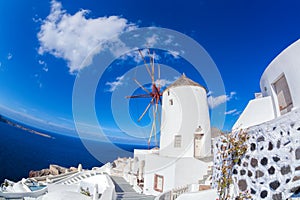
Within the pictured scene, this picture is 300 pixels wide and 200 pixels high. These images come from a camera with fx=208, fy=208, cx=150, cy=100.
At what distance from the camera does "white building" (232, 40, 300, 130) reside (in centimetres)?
608

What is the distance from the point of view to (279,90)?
7.95m

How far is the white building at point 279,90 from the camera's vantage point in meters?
6.08

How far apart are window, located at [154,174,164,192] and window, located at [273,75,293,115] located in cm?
638

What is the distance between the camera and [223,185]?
586 centimetres

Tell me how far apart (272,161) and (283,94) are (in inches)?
164

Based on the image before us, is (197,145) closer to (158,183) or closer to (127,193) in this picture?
(158,183)

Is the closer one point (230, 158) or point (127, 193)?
point (230, 158)

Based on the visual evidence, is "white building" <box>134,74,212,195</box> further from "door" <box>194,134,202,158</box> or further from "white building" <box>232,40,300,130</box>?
"white building" <box>232,40,300,130</box>

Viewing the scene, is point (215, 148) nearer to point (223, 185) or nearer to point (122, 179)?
point (223, 185)

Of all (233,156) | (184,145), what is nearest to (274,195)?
(233,156)

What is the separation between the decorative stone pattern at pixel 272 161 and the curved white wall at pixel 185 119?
20.5 feet

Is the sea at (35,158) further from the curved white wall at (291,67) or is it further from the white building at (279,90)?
the curved white wall at (291,67)

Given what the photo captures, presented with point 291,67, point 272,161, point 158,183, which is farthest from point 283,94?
point 158,183

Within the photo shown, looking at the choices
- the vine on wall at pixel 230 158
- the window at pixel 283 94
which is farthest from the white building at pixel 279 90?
the vine on wall at pixel 230 158
